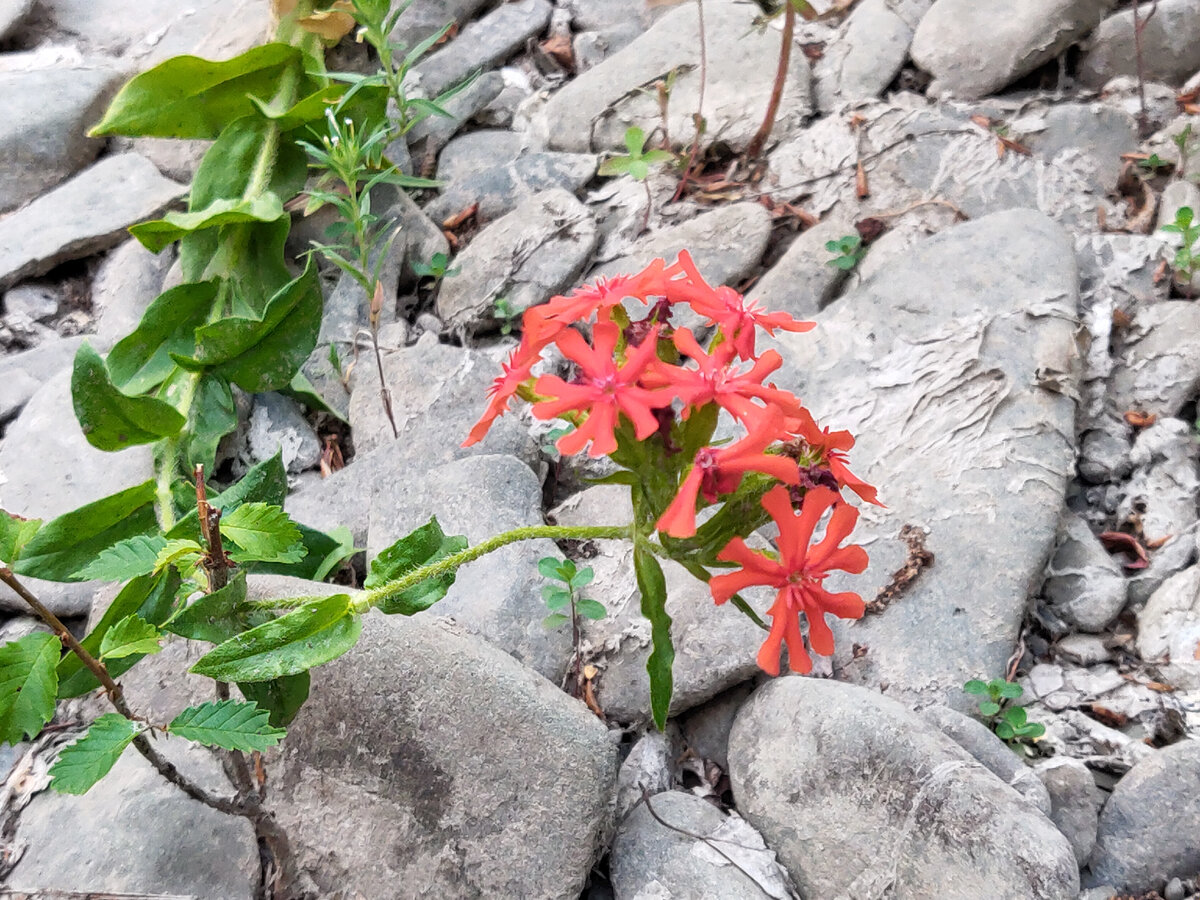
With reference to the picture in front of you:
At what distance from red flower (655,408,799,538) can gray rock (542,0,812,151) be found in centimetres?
223

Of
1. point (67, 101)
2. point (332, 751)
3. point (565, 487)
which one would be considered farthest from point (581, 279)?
point (67, 101)

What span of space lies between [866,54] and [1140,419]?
5.75ft

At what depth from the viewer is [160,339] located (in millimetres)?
2455

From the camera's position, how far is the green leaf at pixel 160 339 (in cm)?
238

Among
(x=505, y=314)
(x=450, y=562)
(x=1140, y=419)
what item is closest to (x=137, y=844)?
(x=450, y=562)

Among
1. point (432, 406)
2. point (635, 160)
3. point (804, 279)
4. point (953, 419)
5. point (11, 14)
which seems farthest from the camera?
point (11, 14)

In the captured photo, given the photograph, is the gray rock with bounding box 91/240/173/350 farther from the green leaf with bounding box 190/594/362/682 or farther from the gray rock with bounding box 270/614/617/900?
the green leaf with bounding box 190/594/362/682

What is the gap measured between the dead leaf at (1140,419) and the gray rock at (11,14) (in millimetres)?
4472

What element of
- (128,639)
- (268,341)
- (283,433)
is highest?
(128,639)

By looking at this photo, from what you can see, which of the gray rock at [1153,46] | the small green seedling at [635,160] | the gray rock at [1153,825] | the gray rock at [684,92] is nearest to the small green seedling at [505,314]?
the small green seedling at [635,160]

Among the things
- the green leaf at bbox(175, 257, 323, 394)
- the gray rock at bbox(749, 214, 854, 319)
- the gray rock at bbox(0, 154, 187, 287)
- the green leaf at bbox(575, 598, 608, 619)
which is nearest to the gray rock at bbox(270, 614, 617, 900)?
the green leaf at bbox(575, 598, 608, 619)

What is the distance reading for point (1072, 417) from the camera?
2.22 meters

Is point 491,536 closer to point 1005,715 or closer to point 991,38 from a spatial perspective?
point 1005,715

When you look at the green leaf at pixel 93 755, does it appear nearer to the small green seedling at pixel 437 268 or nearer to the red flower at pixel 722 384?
the red flower at pixel 722 384
